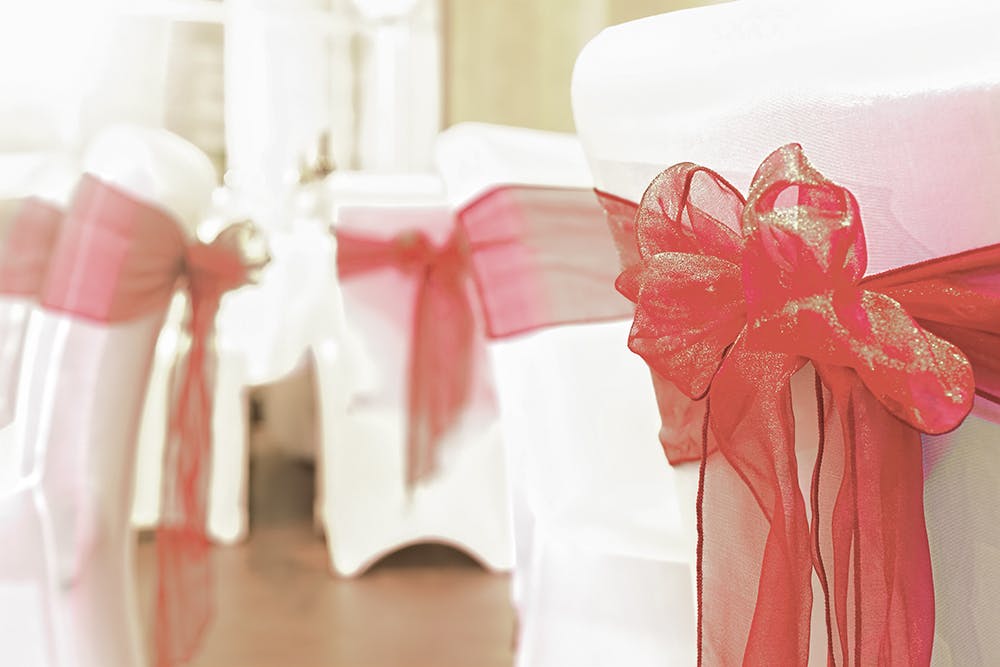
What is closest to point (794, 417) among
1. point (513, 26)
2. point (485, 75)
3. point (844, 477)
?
point (844, 477)

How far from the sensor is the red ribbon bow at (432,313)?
2.11 metres

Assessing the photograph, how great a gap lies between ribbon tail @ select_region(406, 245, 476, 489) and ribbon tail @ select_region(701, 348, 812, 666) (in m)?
1.57

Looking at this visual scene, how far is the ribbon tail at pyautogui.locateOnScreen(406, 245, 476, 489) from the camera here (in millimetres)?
2121

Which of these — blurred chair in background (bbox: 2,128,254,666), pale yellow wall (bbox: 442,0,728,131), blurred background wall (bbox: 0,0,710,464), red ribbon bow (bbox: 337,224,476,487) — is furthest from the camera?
blurred background wall (bbox: 0,0,710,464)

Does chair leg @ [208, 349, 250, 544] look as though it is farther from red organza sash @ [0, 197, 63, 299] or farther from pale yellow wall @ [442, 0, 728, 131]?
red organza sash @ [0, 197, 63, 299]

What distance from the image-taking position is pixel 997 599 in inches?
19.5

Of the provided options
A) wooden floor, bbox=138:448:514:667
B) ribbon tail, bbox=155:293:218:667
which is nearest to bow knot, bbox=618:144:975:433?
ribbon tail, bbox=155:293:218:667

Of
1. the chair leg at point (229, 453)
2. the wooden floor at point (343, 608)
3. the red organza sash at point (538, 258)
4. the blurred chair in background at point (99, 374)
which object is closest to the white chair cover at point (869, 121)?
the red organza sash at point (538, 258)

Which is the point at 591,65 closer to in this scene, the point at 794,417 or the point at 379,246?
the point at 794,417

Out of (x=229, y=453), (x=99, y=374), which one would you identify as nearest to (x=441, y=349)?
(x=229, y=453)

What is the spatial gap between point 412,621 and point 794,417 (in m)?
1.55

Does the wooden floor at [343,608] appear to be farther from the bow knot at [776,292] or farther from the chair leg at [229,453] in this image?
the bow knot at [776,292]

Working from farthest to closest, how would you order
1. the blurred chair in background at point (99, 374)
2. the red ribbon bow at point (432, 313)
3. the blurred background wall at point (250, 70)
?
the blurred background wall at point (250, 70) → the red ribbon bow at point (432, 313) → the blurred chair in background at point (99, 374)

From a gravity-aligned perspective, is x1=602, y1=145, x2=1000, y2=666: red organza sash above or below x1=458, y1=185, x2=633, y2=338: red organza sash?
below
